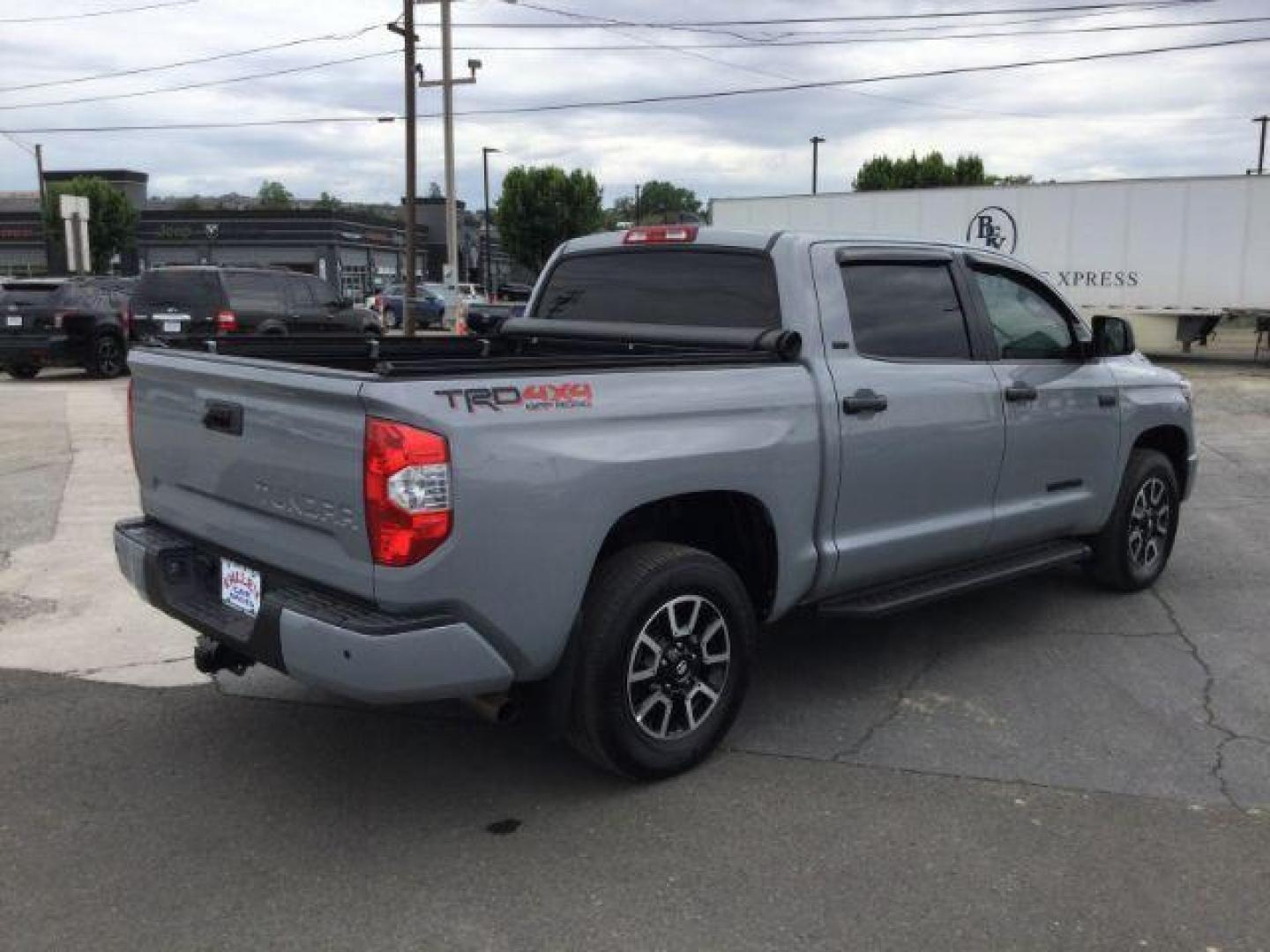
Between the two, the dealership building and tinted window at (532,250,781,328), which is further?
the dealership building

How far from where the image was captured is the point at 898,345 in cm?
466

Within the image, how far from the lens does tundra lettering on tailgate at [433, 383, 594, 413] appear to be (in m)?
3.18

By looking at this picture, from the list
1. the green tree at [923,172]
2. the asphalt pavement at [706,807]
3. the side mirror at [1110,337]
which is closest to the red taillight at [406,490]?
the asphalt pavement at [706,807]

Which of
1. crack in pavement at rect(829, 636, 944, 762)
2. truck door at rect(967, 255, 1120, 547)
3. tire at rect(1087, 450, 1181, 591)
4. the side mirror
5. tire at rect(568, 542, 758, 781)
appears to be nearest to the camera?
tire at rect(568, 542, 758, 781)

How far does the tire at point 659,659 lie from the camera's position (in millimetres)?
3586

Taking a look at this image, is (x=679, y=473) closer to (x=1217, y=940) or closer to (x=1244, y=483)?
(x=1217, y=940)

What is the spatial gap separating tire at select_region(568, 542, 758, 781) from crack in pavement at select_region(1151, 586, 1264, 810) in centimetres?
165

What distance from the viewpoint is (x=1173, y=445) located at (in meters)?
6.46

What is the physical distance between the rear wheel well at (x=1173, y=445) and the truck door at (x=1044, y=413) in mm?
657

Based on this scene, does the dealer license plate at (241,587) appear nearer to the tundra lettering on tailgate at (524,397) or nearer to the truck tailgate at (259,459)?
the truck tailgate at (259,459)

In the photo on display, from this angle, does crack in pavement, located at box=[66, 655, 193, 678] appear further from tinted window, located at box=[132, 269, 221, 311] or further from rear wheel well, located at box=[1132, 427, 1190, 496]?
tinted window, located at box=[132, 269, 221, 311]

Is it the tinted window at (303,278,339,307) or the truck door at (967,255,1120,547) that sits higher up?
the tinted window at (303,278,339,307)

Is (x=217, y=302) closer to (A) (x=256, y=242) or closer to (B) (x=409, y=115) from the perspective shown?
(B) (x=409, y=115)

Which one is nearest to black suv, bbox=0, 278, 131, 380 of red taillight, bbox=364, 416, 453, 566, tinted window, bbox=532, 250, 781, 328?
tinted window, bbox=532, 250, 781, 328
